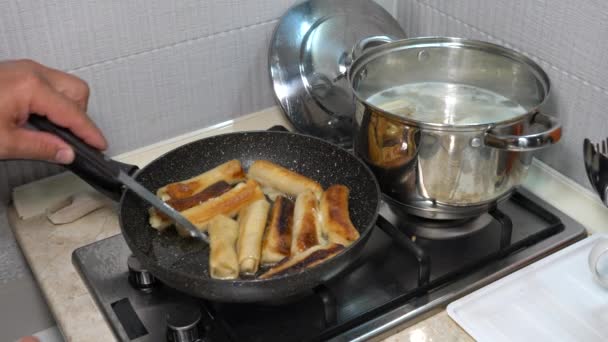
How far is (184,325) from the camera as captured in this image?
676 millimetres

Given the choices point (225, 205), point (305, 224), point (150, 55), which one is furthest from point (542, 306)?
point (150, 55)

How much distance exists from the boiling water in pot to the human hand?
36 cm

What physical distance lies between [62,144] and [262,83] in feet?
1.28

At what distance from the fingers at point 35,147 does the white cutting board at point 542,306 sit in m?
0.46

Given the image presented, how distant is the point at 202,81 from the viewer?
1.00m

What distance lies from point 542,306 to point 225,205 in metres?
0.38

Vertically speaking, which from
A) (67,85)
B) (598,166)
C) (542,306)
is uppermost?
(67,85)

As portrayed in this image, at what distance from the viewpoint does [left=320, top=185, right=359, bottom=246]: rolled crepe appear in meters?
0.75

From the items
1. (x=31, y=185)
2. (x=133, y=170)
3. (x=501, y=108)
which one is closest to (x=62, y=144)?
(x=133, y=170)

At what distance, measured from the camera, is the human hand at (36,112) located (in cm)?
72

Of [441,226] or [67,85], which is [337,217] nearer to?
[441,226]

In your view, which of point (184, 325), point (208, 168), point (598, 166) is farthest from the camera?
point (208, 168)

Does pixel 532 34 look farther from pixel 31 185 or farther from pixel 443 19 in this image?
pixel 31 185

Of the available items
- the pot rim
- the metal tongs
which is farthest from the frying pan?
the metal tongs
